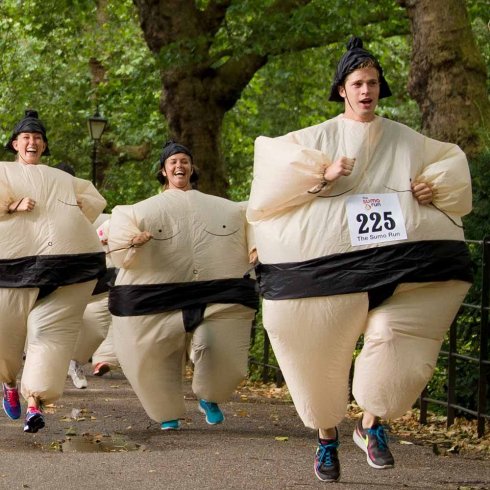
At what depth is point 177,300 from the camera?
435 inches

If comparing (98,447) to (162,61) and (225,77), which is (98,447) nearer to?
(162,61)

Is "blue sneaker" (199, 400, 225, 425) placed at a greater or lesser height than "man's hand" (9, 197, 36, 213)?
lesser

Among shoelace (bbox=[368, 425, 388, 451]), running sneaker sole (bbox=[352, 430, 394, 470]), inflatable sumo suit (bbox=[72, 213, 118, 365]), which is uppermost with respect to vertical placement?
shoelace (bbox=[368, 425, 388, 451])

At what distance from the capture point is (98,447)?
1019cm

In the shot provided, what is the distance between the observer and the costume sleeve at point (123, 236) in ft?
35.8

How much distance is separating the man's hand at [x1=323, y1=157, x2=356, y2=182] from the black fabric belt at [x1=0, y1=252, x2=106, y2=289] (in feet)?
12.3

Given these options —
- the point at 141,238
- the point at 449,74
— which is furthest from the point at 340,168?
the point at 449,74

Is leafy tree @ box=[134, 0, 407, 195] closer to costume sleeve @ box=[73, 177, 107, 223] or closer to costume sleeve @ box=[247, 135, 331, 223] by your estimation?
costume sleeve @ box=[73, 177, 107, 223]

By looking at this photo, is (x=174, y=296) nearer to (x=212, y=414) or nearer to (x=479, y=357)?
(x=212, y=414)

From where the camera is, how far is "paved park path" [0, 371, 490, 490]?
8.34m

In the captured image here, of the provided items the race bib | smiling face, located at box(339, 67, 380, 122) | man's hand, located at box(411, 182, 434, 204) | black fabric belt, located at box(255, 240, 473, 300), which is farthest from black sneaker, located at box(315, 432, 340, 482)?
smiling face, located at box(339, 67, 380, 122)

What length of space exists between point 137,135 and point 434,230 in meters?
23.9

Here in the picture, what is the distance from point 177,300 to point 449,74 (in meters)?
3.67

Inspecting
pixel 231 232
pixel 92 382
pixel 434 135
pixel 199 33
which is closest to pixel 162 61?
pixel 199 33
